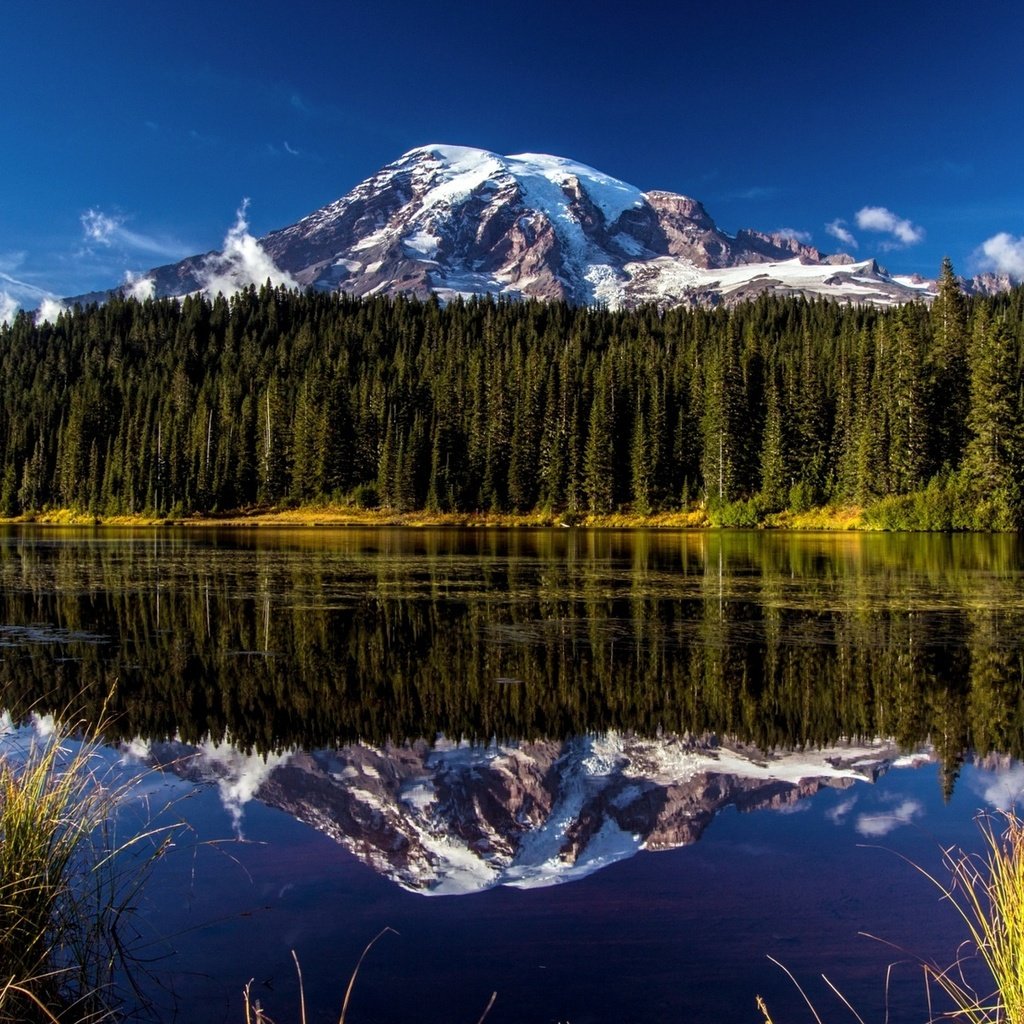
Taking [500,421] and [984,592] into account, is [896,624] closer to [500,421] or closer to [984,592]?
[984,592]

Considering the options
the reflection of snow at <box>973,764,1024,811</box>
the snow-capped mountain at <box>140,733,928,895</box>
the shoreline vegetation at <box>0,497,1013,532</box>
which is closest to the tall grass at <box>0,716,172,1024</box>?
Result: the snow-capped mountain at <box>140,733,928,895</box>

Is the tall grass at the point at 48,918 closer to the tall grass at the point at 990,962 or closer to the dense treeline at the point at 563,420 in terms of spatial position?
the tall grass at the point at 990,962

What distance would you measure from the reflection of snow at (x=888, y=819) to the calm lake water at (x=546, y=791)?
0.11 ft

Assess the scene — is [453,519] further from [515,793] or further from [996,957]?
[996,957]

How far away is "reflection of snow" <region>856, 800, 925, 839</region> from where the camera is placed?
946 cm

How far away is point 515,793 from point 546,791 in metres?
0.36

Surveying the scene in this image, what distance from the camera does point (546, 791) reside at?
1046 centimetres

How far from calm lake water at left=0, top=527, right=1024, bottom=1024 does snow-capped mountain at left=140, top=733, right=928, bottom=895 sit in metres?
0.05

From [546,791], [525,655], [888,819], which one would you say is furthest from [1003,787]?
[525,655]

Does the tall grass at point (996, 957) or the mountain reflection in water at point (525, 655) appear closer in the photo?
the tall grass at point (996, 957)

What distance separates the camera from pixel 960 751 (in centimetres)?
1202

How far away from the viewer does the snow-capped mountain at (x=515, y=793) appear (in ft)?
29.1

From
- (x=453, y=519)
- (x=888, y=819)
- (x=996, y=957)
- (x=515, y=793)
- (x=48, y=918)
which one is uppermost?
(x=453, y=519)

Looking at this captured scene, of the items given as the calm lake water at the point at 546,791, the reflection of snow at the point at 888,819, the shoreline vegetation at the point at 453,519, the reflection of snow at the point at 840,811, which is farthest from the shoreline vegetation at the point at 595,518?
the reflection of snow at the point at 840,811
